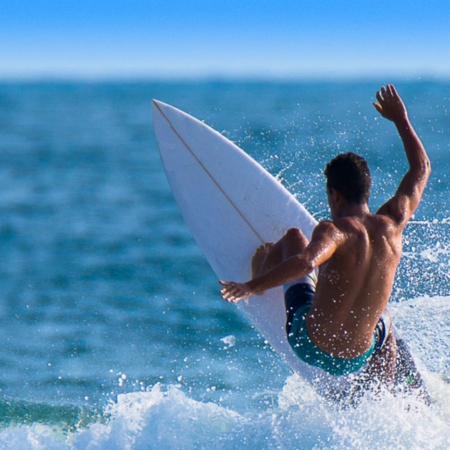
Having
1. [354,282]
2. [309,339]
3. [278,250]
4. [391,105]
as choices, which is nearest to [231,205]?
[278,250]

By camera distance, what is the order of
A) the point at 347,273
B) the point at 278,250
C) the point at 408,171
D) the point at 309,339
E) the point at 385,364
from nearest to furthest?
the point at 347,273
the point at 309,339
the point at 408,171
the point at 385,364
the point at 278,250

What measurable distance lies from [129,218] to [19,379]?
25.6 ft

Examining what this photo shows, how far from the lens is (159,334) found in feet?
28.2

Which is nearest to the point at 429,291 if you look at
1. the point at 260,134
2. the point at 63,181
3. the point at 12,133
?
the point at 63,181

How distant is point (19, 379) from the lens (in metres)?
7.40

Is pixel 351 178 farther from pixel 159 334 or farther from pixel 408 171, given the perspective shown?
pixel 159 334

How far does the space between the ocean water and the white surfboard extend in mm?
497

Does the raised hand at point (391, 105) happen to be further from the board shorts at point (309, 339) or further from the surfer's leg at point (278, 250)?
the board shorts at point (309, 339)

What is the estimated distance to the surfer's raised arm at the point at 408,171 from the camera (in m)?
4.76

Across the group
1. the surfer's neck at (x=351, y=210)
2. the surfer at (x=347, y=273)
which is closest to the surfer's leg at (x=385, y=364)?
the surfer at (x=347, y=273)

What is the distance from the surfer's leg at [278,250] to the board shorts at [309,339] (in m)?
0.22

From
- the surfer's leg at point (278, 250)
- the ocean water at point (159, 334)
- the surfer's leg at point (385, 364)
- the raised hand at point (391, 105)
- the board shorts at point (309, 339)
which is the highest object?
the raised hand at point (391, 105)

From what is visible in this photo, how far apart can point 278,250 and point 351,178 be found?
0.98 metres

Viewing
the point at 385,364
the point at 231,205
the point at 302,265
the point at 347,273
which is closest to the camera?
the point at 302,265
